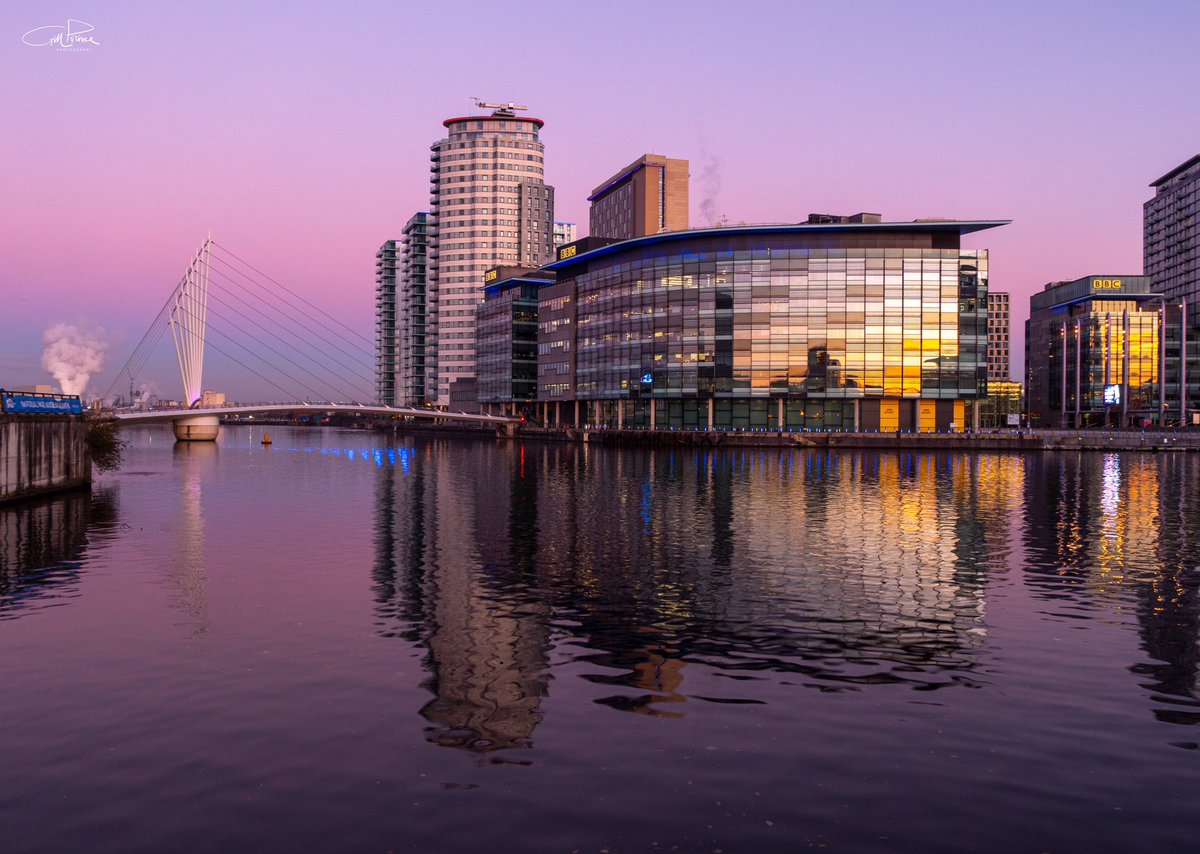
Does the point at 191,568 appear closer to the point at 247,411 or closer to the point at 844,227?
the point at 247,411

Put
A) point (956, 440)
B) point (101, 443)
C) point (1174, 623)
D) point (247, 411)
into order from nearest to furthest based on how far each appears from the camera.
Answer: point (1174, 623) → point (101, 443) → point (956, 440) → point (247, 411)

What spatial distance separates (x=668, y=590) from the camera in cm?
2638

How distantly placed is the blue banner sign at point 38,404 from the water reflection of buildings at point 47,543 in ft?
17.0

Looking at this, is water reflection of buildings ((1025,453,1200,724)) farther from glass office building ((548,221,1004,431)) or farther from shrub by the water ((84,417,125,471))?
glass office building ((548,221,1004,431))

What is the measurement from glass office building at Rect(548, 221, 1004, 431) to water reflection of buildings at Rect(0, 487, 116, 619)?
123 metres

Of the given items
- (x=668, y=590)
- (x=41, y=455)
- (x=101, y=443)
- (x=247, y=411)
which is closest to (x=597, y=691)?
(x=668, y=590)

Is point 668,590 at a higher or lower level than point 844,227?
lower

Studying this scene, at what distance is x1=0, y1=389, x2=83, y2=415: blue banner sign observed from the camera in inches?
2005

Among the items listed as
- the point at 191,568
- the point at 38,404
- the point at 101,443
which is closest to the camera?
the point at 191,568

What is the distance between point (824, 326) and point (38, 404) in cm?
12938

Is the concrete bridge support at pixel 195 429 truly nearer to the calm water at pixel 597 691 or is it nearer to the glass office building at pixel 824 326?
the glass office building at pixel 824 326

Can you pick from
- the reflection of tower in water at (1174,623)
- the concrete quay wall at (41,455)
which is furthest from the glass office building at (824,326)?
the concrete quay wall at (41,455)

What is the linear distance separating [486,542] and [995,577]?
1848 centimetres

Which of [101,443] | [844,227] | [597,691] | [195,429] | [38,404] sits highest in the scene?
[844,227]
